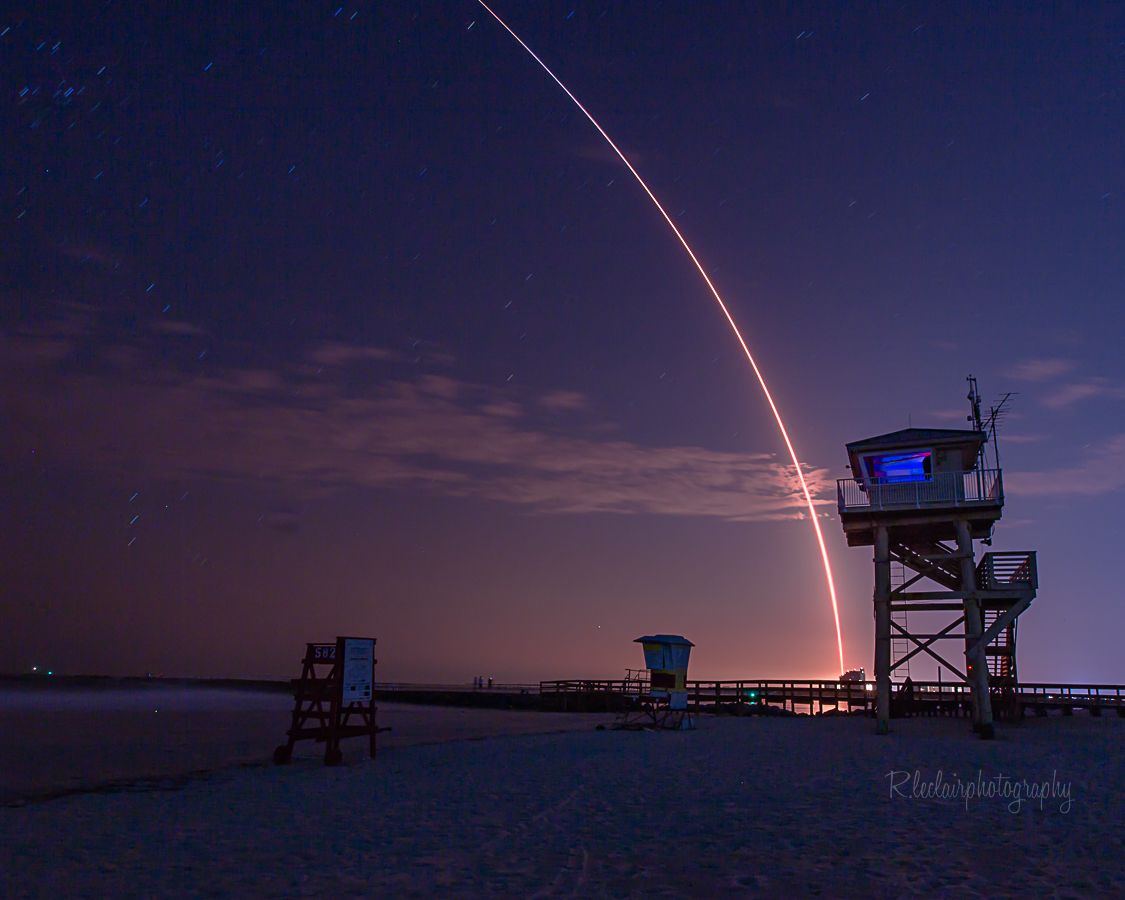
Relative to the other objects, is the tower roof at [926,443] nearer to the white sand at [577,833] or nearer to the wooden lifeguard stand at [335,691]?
the white sand at [577,833]

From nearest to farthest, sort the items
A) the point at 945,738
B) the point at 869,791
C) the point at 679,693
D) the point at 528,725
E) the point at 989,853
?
the point at 989,853, the point at 869,791, the point at 945,738, the point at 679,693, the point at 528,725

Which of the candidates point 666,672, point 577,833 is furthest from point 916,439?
point 577,833

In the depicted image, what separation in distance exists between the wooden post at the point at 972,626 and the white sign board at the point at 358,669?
18.8 m

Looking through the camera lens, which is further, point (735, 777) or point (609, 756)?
point (609, 756)

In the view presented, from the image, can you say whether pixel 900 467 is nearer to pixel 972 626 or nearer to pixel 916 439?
pixel 916 439

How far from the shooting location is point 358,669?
825 inches

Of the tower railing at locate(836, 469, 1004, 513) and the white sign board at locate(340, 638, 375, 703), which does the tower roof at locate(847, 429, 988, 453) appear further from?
the white sign board at locate(340, 638, 375, 703)

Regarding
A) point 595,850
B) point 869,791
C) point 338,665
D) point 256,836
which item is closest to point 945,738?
point 869,791

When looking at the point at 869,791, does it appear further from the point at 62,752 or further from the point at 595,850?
the point at 62,752

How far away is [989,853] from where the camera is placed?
9.64m

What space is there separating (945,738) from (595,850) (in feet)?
64.8

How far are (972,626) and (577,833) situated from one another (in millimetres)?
22053
